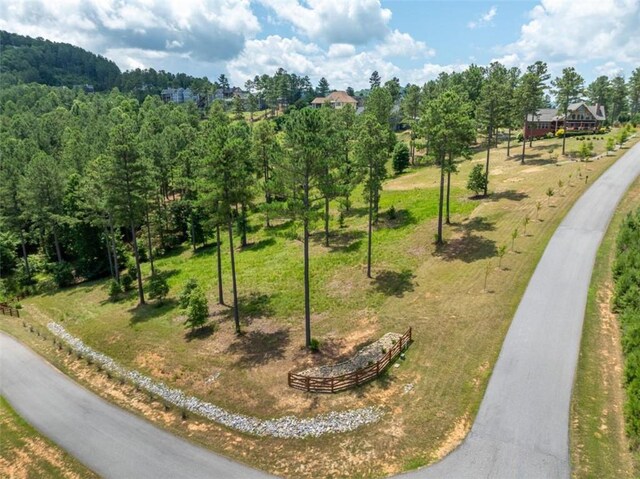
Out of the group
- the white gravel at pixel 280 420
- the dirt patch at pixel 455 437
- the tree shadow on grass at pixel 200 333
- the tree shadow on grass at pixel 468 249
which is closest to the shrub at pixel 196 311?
the tree shadow on grass at pixel 200 333

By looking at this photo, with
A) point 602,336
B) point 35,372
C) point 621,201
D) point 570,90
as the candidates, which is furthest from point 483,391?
point 570,90

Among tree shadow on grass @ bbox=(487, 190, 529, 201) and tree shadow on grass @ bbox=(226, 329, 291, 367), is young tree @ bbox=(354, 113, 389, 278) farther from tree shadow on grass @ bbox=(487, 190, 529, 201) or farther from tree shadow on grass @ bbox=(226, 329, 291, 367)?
tree shadow on grass @ bbox=(487, 190, 529, 201)

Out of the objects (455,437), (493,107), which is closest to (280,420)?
(455,437)

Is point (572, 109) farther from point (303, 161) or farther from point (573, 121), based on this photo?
point (303, 161)

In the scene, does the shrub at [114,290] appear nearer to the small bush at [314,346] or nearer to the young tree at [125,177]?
the young tree at [125,177]

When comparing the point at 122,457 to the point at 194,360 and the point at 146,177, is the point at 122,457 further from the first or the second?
the point at 146,177

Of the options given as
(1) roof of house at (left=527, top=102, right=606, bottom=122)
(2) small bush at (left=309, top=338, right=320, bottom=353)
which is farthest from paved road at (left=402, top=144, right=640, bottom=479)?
(1) roof of house at (left=527, top=102, right=606, bottom=122)
